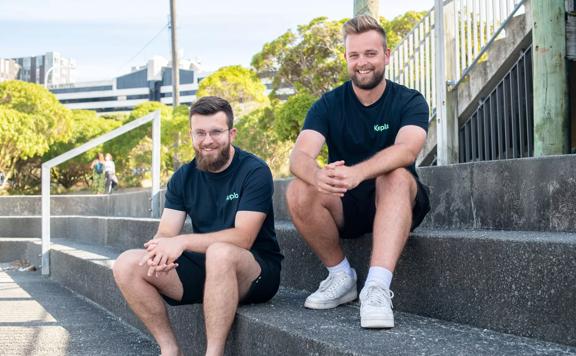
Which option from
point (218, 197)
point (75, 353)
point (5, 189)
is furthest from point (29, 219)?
point (5, 189)

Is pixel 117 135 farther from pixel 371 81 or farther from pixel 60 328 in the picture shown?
pixel 371 81

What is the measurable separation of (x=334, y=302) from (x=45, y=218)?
374 centimetres

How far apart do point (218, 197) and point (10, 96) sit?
27169mm

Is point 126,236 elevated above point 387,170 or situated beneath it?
situated beneath

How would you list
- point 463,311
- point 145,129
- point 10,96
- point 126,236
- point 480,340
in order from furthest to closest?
point 145,129 → point 10,96 → point 126,236 → point 463,311 → point 480,340

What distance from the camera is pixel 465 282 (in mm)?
2229

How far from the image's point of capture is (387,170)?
236cm

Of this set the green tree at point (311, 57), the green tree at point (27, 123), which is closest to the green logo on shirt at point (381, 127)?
the green tree at point (311, 57)

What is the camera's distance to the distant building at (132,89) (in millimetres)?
85438

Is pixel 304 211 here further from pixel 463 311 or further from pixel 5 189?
pixel 5 189

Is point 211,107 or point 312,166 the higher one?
point 211,107

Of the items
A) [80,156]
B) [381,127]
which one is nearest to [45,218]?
[381,127]

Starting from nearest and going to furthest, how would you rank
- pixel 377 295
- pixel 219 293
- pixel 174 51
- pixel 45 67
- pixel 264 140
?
pixel 377 295 < pixel 219 293 < pixel 264 140 < pixel 174 51 < pixel 45 67

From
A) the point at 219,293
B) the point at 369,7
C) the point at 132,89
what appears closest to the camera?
the point at 219,293
